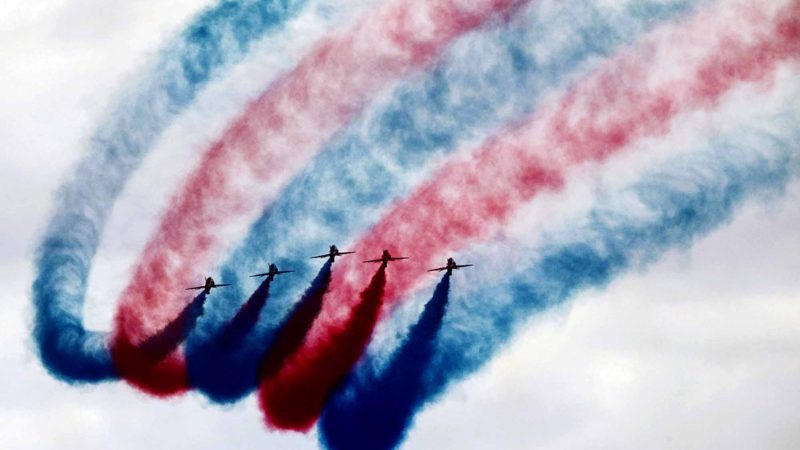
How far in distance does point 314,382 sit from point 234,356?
335 centimetres

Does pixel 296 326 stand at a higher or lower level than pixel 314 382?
higher

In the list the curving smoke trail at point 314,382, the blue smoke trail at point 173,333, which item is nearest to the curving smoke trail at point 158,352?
the blue smoke trail at point 173,333

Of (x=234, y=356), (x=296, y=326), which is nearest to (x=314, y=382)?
(x=296, y=326)

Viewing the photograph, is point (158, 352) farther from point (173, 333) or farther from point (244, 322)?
point (244, 322)

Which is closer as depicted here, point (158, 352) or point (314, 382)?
point (314, 382)

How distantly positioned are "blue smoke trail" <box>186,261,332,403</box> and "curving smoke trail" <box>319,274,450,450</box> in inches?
131

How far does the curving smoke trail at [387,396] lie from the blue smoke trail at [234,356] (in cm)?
334

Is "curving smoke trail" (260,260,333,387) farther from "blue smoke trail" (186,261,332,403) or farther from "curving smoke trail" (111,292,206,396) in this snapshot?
"curving smoke trail" (111,292,206,396)

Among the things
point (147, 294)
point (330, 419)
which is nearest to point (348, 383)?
point (330, 419)

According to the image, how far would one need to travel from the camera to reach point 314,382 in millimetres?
84188

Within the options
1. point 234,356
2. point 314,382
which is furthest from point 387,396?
point 234,356

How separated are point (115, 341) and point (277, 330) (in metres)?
6.96

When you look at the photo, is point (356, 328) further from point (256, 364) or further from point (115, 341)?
point (115, 341)

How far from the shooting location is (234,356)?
279 feet
